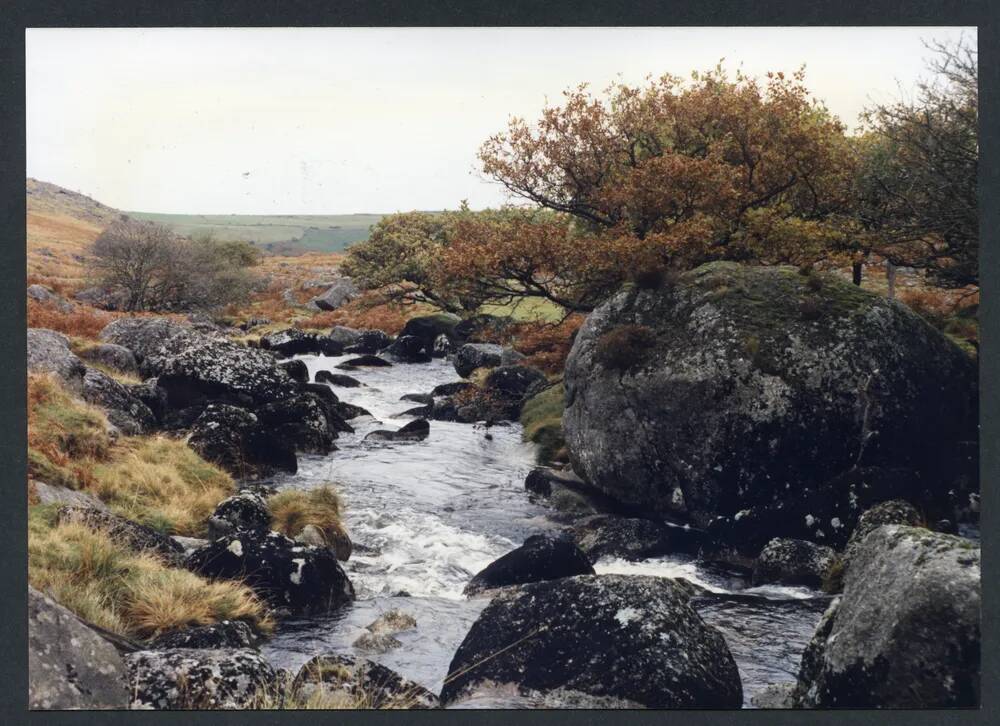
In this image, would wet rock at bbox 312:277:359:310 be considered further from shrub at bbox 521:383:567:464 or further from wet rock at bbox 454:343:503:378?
shrub at bbox 521:383:567:464

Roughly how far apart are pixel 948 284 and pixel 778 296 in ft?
8.55

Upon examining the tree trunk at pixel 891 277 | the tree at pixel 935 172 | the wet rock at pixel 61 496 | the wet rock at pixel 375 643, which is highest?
the tree at pixel 935 172

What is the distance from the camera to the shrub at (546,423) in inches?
714

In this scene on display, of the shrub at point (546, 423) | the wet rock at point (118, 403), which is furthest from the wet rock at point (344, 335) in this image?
the wet rock at point (118, 403)

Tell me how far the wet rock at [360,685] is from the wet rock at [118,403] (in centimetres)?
927

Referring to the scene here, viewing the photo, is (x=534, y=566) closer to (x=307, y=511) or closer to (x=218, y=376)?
(x=307, y=511)

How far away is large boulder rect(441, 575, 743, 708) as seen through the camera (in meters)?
8.39

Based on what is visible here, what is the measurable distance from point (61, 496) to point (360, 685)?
17.2ft

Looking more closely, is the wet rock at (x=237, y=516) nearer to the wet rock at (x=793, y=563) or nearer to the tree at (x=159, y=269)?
the wet rock at (x=793, y=563)

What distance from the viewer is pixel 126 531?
10.7m

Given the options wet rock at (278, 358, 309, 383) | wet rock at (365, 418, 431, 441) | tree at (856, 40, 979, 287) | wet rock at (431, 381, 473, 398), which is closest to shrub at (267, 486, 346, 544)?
wet rock at (365, 418, 431, 441)

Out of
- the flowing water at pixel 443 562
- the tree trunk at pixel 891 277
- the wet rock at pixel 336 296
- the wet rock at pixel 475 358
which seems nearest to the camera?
the flowing water at pixel 443 562

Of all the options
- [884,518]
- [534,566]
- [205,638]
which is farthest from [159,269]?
[884,518]

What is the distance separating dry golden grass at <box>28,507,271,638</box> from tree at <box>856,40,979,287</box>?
10.9 meters
